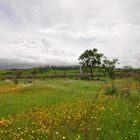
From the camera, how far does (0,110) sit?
59.0ft

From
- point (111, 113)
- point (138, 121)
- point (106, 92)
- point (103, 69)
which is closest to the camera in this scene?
point (138, 121)

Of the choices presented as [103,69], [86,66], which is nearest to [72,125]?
[86,66]

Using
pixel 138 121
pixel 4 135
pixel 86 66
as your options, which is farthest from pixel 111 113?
pixel 86 66

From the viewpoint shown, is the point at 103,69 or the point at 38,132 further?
the point at 103,69

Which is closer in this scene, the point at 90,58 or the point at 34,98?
the point at 34,98

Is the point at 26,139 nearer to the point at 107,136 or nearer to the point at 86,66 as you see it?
the point at 107,136

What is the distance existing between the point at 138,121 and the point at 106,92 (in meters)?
14.9

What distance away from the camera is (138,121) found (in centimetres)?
1004

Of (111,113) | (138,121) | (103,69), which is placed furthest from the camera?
(103,69)

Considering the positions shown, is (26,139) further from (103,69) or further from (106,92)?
(103,69)

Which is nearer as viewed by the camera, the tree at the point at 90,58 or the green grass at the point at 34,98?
the green grass at the point at 34,98

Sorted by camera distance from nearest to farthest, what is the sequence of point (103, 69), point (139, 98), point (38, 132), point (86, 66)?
point (38, 132) < point (139, 98) < point (86, 66) < point (103, 69)

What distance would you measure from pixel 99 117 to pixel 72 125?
4.66 ft

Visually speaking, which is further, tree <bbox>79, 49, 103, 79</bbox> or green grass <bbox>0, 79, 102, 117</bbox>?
tree <bbox>79, 49, 103, 79</bbox>
